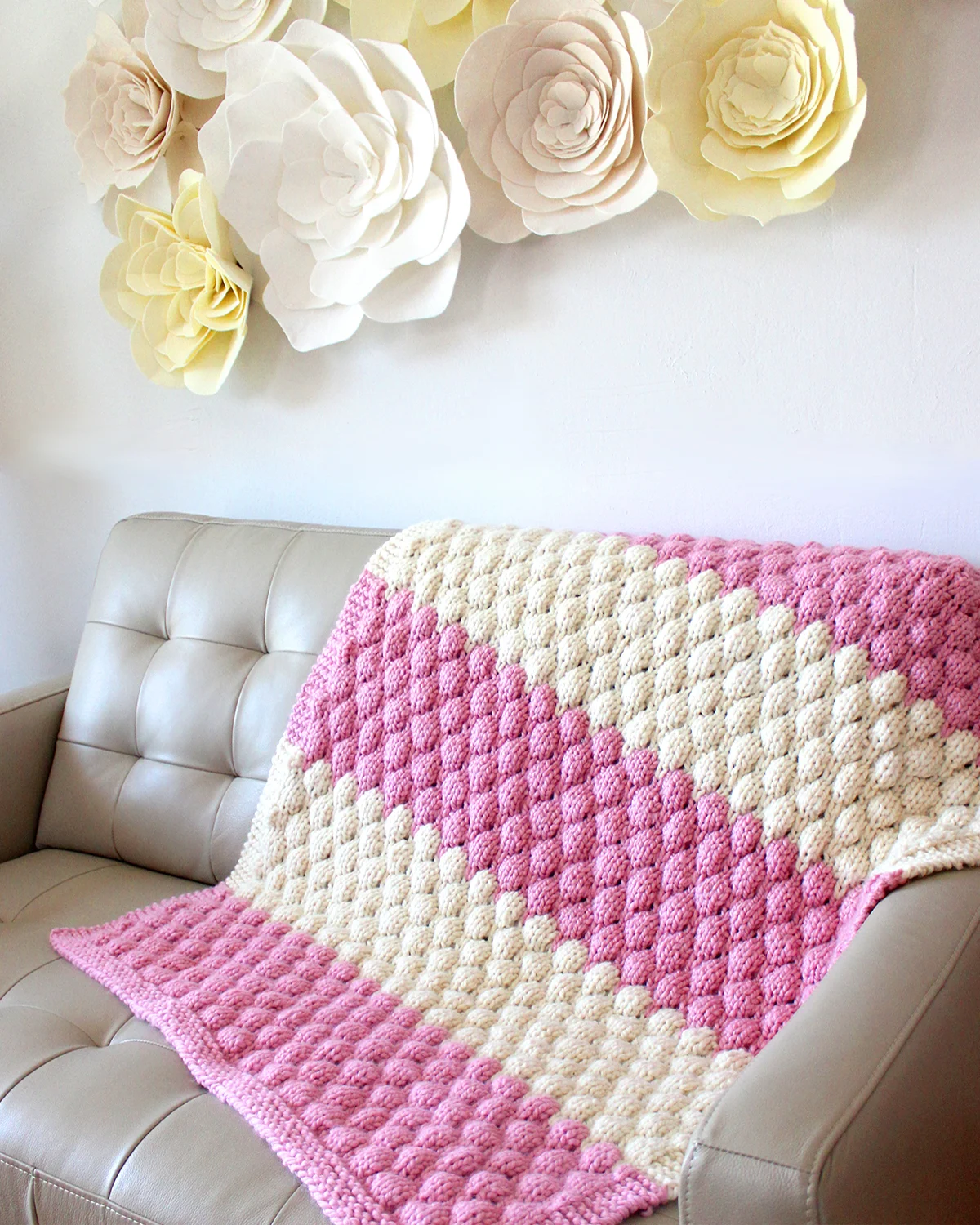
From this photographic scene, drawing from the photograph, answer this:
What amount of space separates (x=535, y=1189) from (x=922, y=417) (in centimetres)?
97

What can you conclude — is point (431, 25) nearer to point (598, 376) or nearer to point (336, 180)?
point (336, 180)

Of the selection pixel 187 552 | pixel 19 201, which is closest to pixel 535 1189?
pixel 187 552

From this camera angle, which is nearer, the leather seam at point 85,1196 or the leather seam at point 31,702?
the leather seam at point 85,1196

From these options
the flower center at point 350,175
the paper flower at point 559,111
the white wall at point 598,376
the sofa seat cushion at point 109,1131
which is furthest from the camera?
the flower center at point 350,175

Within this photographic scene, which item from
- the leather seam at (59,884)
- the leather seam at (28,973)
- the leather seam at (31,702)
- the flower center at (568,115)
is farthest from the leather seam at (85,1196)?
the flower center at (568,115)

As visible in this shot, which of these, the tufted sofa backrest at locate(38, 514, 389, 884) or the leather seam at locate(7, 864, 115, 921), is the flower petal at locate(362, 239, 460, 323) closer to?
the tufted sofa backrest at locate(38, 514, 389, 884)

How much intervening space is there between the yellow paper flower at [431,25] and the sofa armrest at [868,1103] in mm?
1276

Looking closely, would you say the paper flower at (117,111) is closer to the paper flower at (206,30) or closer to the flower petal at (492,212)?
the paper flower at (206,30)

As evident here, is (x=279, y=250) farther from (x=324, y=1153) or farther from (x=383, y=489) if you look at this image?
(x=324, y=1153)

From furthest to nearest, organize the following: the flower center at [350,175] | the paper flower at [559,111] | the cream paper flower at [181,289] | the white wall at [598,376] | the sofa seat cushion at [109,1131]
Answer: the cream paper flower at [181,289] < the flower center at [350,175] < the paper flower at [559,111] < the white wall at [598,376] < the sofa seat cushion at [109,1131]

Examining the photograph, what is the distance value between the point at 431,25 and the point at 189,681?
40.6 inches

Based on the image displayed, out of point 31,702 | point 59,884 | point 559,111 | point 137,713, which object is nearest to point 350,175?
point 559,111

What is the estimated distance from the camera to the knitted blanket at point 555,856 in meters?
1.11

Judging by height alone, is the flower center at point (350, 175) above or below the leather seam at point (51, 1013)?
above
